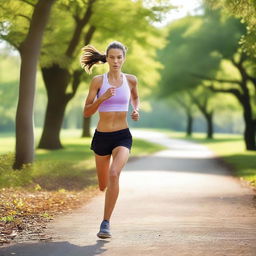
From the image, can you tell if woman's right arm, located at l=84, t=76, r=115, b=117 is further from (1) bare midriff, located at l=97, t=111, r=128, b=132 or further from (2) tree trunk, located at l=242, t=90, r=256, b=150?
(2) tree trunk, located at l=242, t=90, r=256, b=150

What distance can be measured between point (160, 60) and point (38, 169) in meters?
24.4

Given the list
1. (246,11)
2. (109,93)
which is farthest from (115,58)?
(246,11)

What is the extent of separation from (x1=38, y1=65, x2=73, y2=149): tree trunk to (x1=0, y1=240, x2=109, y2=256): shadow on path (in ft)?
70.2

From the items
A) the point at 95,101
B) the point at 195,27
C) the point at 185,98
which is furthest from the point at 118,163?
the point at 185,98

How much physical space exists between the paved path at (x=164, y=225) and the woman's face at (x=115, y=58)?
2002mm

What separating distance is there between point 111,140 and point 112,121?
228 mm

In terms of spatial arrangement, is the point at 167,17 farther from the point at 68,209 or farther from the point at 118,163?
the point at 118,163

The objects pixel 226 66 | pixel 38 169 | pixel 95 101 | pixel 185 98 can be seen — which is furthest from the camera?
pixel 185 98

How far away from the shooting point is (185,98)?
6181 centimetres

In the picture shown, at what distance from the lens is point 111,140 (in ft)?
22.2

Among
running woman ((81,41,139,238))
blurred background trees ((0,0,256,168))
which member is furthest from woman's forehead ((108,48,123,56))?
blurred background trees ((0,0,256,168))

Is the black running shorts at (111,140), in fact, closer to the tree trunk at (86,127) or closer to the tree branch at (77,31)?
the tree branch at (77,31)

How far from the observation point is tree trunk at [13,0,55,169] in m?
14.9

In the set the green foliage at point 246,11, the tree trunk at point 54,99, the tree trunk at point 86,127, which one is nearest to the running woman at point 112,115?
the green foliage at point 246,11
